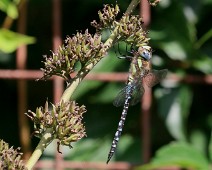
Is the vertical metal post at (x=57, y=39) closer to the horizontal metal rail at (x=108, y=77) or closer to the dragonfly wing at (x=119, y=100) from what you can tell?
the horizontal metal rail at (x=108, y=77)

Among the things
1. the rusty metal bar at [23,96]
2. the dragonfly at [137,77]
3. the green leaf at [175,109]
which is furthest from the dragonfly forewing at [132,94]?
the rusty metal bar at [23,96]

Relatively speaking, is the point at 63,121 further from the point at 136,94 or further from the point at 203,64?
the point at 203,64

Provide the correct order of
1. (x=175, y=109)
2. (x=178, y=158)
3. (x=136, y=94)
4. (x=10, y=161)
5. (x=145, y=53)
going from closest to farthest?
(x=10, y=161)
(x=145, y=53)
(x=136, y=94)
(x=178, y=158)
(x=175, y=109)

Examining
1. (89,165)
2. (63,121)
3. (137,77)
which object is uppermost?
(137,77)

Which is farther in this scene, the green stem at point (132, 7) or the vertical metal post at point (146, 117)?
the vertical metal post at point (146, 117)

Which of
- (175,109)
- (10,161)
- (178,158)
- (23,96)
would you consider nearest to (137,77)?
(10,161)
